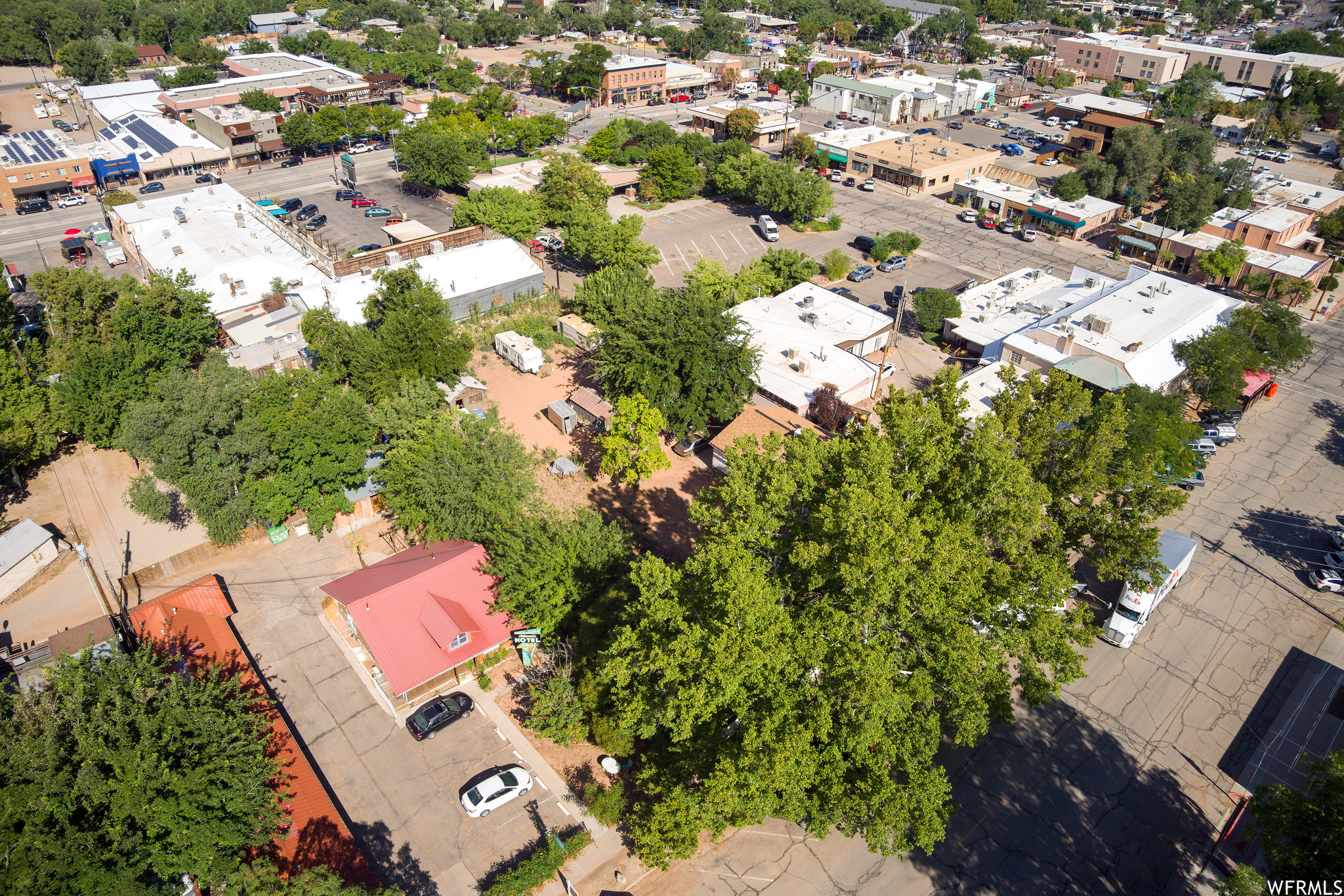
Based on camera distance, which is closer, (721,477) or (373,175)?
(721,477)

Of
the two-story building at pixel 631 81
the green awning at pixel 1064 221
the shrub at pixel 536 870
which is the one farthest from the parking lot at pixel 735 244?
the shrub at pixel 536 870

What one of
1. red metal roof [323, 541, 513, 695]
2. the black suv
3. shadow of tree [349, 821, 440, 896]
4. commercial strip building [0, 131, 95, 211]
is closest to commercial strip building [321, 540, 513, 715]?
red metal roof [323, 541, 513, 695]

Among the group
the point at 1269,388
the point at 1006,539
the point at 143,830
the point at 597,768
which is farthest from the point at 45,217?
the point at 1269,388

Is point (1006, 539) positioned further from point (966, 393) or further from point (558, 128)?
point (558, 128)

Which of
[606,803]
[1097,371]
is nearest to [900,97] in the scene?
[1097,371]

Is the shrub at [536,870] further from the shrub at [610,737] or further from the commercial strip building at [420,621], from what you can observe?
the commercial strip building at [420,621]

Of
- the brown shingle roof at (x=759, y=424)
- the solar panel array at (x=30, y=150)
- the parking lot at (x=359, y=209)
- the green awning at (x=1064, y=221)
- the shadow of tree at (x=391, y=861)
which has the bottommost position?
the shadow of tree at (x=391, y=861)
